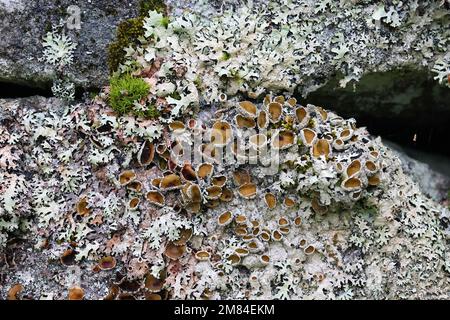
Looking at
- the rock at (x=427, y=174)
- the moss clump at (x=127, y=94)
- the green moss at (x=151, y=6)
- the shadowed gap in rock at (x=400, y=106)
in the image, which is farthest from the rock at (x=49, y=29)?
the rock at (x=427, y=174)

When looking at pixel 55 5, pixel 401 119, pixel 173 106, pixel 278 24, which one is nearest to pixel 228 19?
pixel 278 24

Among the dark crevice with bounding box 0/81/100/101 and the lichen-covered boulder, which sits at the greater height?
the dark crevice with bounding box 0/81/100/101

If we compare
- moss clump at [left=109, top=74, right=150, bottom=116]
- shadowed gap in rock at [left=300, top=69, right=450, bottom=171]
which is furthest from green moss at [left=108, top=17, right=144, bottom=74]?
shadowed gap in rock at [left=300, top=69, right=450, bottom=171]

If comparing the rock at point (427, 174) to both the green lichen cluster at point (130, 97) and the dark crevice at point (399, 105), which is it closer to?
the dark crevice at point (399, 105)

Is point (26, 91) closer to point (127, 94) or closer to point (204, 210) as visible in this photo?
point (127, 94)

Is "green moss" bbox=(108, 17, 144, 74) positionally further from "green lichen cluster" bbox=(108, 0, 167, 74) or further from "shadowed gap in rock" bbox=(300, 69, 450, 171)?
"shadowed gap in rock" bbox=(300, 69, 450, 171)

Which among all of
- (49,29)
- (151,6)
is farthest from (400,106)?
(49,29)
